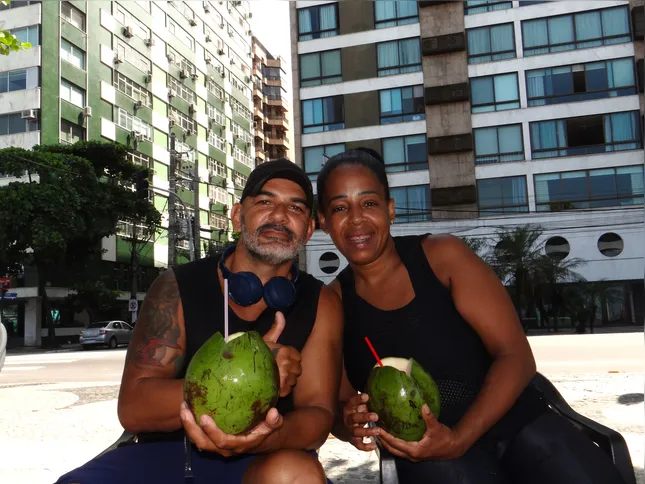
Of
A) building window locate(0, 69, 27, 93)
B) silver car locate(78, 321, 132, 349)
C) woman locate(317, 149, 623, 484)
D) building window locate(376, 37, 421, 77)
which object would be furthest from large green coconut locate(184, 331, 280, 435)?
building window locate(0, 69, 27, 93)

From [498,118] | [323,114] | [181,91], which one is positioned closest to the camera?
[498,118]

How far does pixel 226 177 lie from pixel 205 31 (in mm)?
11863

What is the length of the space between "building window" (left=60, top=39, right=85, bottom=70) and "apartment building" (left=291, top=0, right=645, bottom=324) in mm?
12695

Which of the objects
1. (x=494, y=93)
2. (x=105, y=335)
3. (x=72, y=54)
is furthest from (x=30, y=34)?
(x=494, y=93)

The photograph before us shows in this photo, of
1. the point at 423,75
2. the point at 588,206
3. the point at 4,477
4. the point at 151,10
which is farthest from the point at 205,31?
the point at 4,477

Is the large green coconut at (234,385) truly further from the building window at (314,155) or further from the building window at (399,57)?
the building window at (399,57)

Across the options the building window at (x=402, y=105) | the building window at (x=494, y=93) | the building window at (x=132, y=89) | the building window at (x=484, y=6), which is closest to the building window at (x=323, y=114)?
the building window at (x=402, y=105)

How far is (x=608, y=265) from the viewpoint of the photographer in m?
28.1

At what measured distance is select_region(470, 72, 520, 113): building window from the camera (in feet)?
93.9

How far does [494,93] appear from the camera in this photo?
28.8 m

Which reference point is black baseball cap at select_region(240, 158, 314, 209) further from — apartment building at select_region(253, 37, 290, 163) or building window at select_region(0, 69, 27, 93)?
apartment building at select_region(253, 37, 290, 163)

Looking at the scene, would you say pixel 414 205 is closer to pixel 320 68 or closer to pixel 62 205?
pixel 320 68

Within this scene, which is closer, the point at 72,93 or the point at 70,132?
the point at 70,132

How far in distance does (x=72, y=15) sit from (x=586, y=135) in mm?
27662
